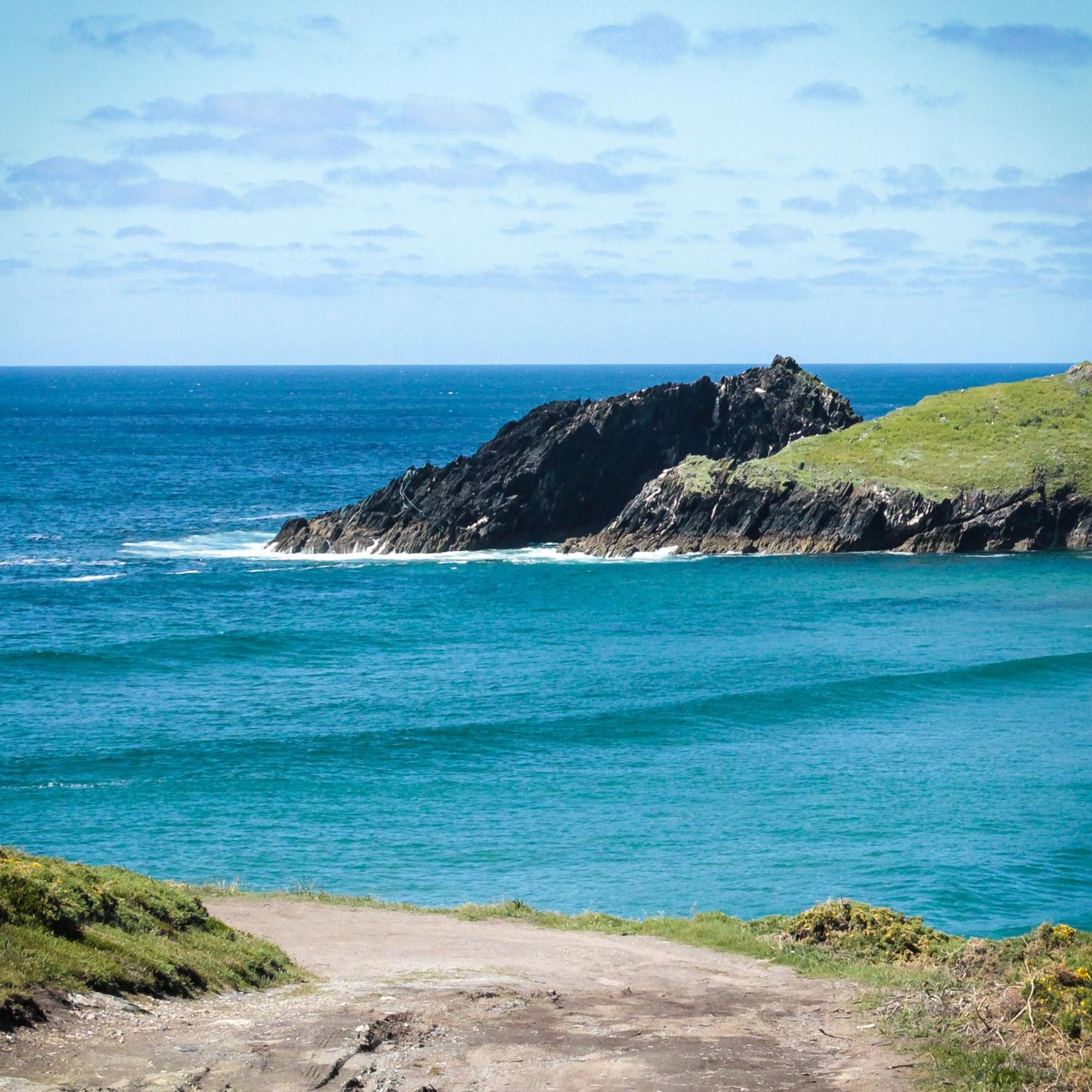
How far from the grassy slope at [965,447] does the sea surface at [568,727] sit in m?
8.89

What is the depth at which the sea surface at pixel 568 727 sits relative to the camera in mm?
38656

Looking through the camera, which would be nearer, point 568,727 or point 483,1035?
point 483,1035

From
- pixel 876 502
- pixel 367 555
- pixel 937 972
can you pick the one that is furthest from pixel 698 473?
pixel 937 972

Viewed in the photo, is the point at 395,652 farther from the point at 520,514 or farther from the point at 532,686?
the point at 520,514

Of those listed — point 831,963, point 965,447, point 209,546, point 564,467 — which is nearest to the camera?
point 831,963

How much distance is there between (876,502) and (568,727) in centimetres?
5077

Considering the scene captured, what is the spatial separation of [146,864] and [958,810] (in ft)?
84.7

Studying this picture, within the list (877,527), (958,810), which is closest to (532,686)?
(958,810)

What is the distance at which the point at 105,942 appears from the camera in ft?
68.7

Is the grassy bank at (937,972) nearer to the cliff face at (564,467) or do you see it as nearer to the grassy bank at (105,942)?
the grassy bank at (105,942)

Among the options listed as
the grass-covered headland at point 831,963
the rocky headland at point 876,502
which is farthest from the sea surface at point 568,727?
the grass-covered headland at point 831,963

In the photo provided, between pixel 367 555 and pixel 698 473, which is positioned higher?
pixel 698 473

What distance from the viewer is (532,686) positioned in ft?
200

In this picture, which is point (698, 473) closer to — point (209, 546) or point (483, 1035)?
point (209, 546)
